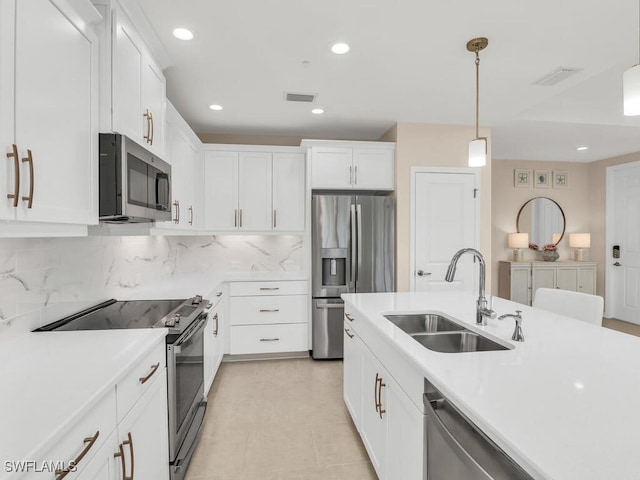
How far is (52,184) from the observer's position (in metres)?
1.21

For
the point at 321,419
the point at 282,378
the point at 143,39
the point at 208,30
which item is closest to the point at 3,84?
the point at 143,39

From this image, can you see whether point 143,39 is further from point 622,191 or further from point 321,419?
point 622,191

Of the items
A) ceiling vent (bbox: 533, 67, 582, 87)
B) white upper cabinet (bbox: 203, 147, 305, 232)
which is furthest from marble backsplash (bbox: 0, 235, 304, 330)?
ceiling vent (bbox: 533, 67, 582, 87)

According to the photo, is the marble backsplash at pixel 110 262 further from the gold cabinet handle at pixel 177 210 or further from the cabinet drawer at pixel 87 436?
the cabinet drawer at pixel 87 436

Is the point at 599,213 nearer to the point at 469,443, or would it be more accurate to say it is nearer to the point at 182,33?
the point at 469,443

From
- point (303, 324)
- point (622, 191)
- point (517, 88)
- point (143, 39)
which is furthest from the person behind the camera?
point (622, 191)

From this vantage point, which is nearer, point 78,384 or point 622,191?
point 78,384

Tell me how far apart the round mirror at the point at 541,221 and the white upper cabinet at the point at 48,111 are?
5.83 metres

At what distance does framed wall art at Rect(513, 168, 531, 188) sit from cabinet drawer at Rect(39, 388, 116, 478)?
6.02 meters

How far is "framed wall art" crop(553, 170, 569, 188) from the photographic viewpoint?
5613mm

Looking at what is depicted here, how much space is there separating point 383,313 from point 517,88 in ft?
7.75

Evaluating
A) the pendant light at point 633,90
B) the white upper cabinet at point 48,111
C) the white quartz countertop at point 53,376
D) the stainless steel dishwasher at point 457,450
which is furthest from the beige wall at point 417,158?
the white upper cabinet at point 48,111

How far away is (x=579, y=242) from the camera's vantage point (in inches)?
214

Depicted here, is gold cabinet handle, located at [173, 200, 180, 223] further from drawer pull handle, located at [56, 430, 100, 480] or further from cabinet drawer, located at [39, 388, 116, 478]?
drawer pull handle, located at [56, 430, 100, 480]
